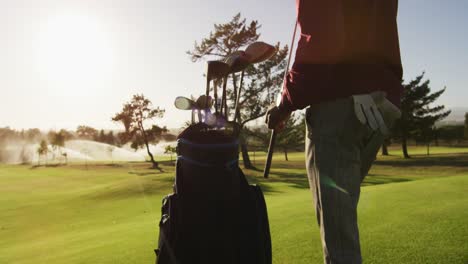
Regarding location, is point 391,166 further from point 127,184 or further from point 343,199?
point 343,199

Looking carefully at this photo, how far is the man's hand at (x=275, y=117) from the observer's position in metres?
1.71

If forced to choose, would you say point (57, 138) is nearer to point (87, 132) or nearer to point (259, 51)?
point (87, 132)

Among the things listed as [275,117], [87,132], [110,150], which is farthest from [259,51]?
[87,132]

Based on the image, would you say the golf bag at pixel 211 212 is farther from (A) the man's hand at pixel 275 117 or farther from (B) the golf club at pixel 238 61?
(B) the golf club at pixel 238 61

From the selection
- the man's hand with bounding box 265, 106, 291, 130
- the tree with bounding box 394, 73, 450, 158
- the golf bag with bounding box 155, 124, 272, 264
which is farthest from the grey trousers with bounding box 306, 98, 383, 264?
the tree with bounding box 394, 73, 450, 158

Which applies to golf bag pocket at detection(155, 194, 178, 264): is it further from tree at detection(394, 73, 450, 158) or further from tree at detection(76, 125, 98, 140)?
tree at detection(76, 125, 98, 140)

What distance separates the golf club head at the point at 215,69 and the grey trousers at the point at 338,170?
756 mm

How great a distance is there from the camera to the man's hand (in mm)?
1706

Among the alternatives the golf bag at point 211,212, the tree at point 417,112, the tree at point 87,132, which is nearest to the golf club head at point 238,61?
the golf bag at point 211,212

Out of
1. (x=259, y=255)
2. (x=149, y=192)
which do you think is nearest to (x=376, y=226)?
(x=259, y=255)

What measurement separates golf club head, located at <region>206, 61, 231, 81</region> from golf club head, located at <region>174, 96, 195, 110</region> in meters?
0.18

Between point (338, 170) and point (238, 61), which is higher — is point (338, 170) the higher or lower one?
the lower one

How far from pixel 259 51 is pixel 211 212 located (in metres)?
0.90

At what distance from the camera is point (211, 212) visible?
1.90 meters
